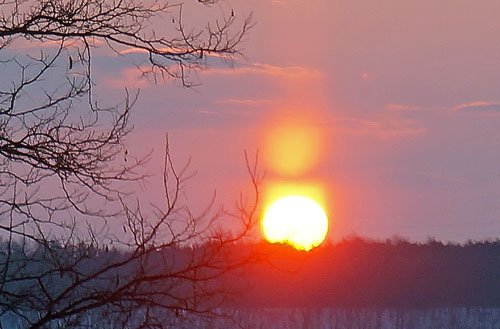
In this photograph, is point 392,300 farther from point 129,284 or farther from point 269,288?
point 129,284

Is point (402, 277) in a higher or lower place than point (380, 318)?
higher

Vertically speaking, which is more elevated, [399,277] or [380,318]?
[399,277]

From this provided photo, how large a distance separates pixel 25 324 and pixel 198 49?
224cm

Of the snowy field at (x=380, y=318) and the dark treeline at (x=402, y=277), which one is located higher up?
the dark treeline at (x=402, y=277)

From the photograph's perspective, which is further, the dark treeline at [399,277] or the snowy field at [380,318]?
the dark treeline at [399,277]

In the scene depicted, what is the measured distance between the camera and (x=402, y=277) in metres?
58.6

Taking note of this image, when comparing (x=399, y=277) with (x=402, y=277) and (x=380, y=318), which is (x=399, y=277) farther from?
(x=380, y=318)

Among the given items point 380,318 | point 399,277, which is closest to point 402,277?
point 399,277

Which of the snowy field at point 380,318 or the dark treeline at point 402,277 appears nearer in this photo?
the snowy field at point 380,318

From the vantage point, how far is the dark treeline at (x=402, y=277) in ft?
185

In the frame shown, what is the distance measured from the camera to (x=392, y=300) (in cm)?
5922

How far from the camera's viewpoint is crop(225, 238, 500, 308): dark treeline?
185ft

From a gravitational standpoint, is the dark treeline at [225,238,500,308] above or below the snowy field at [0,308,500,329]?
above

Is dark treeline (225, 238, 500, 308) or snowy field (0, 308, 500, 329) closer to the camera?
snowy field (0, 308, 500, 329)
